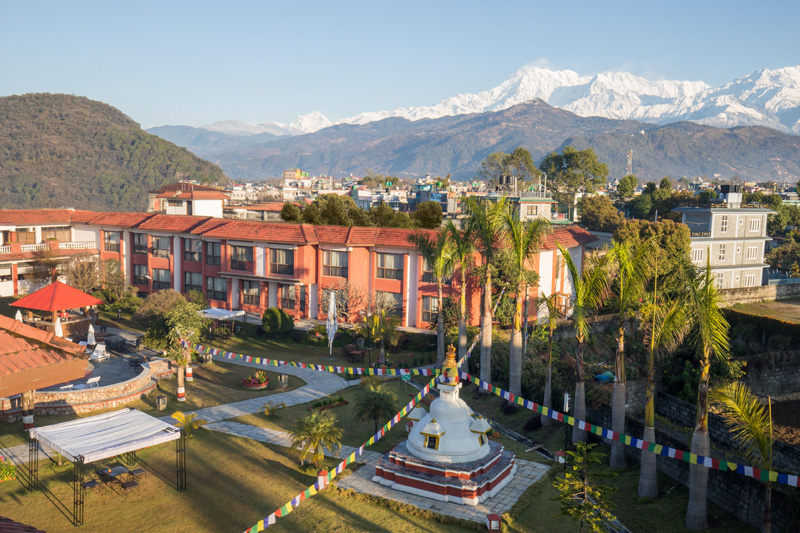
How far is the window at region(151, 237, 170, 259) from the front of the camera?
54.8 m

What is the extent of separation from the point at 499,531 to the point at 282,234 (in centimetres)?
3305

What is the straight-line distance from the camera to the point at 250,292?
163 feet

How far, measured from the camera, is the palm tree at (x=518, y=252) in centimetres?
2652

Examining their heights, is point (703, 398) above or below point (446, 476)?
above

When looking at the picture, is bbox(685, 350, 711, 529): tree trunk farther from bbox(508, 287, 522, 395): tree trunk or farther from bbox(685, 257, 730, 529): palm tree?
bbox(508, 287, 522, 395): tree trunk

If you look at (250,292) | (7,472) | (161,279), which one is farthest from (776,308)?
(161,279)

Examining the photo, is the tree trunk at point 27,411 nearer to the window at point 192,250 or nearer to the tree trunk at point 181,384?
the tree trunk at point 181,384

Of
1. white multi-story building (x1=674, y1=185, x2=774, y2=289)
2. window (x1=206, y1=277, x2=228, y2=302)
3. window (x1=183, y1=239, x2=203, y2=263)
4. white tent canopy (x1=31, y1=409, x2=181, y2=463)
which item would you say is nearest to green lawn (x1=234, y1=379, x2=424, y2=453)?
white tent canopy (x1=31, y1=409, x2=181, y2=463)

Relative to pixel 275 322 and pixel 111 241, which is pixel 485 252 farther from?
pixel 111 241

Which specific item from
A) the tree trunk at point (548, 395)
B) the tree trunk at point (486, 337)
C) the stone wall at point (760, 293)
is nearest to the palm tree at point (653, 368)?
the tree trunk at point (548, 395)

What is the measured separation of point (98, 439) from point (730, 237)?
173ft

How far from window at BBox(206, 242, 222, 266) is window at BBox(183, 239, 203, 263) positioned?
3.48 ft

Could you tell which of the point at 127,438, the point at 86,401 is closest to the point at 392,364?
the point at 86,401

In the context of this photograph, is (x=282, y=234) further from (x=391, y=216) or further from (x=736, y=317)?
(x=736, y=317)
